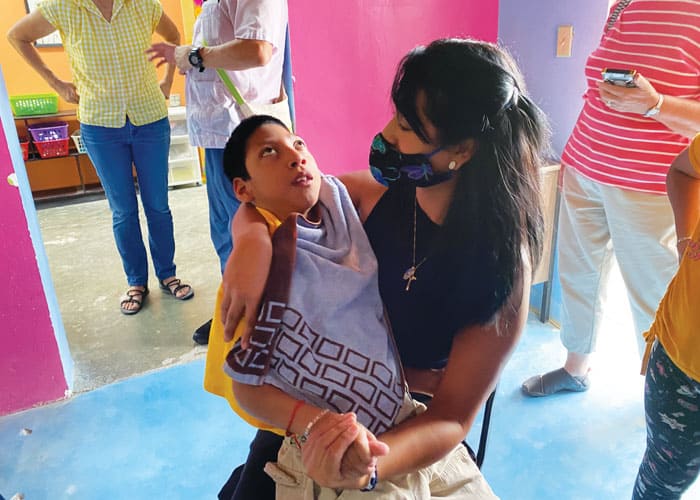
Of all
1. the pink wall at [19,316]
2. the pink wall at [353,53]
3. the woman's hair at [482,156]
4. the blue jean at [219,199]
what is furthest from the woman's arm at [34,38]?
the woman's hair at [482,156]

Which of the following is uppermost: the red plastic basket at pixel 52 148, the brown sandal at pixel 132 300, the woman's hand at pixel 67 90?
the woman's hand at pixel 67 90

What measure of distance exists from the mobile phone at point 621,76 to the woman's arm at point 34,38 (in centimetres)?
234

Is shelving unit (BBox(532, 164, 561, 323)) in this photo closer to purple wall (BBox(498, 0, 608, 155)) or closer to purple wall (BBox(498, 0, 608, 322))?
A: purple wall (BBox(498, 0, 608, 322))

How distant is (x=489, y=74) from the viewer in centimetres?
82

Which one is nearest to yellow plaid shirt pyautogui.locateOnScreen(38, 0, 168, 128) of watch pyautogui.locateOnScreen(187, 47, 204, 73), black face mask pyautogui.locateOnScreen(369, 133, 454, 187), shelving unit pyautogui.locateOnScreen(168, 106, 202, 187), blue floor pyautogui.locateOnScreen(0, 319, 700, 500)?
watch pyautogui.locateOnScreen(187, 47, 204, 73)

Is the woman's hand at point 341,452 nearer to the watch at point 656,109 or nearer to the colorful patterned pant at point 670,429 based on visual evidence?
the colorful patterned pant at point 670,429

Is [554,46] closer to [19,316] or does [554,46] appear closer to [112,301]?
[19,316]

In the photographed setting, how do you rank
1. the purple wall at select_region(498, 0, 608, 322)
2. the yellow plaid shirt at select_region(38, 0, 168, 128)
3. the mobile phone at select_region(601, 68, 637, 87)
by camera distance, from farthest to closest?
the yellow plaid shirt at select_region(38, 0, 168, 128)
the purple wall at select_region(498, 0, 608, 322)
the mobile phone at select_region(601, 68, 637, 87)

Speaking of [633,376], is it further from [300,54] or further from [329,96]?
[300,54]

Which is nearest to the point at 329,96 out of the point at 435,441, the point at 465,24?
the point at 465,24

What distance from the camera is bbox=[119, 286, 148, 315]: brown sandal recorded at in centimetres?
283

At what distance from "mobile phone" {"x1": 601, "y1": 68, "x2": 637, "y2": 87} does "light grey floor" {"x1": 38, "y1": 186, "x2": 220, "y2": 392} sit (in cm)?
189

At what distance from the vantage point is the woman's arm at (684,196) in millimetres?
1239

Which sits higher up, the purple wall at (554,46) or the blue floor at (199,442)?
the purple wall at (554,46)
